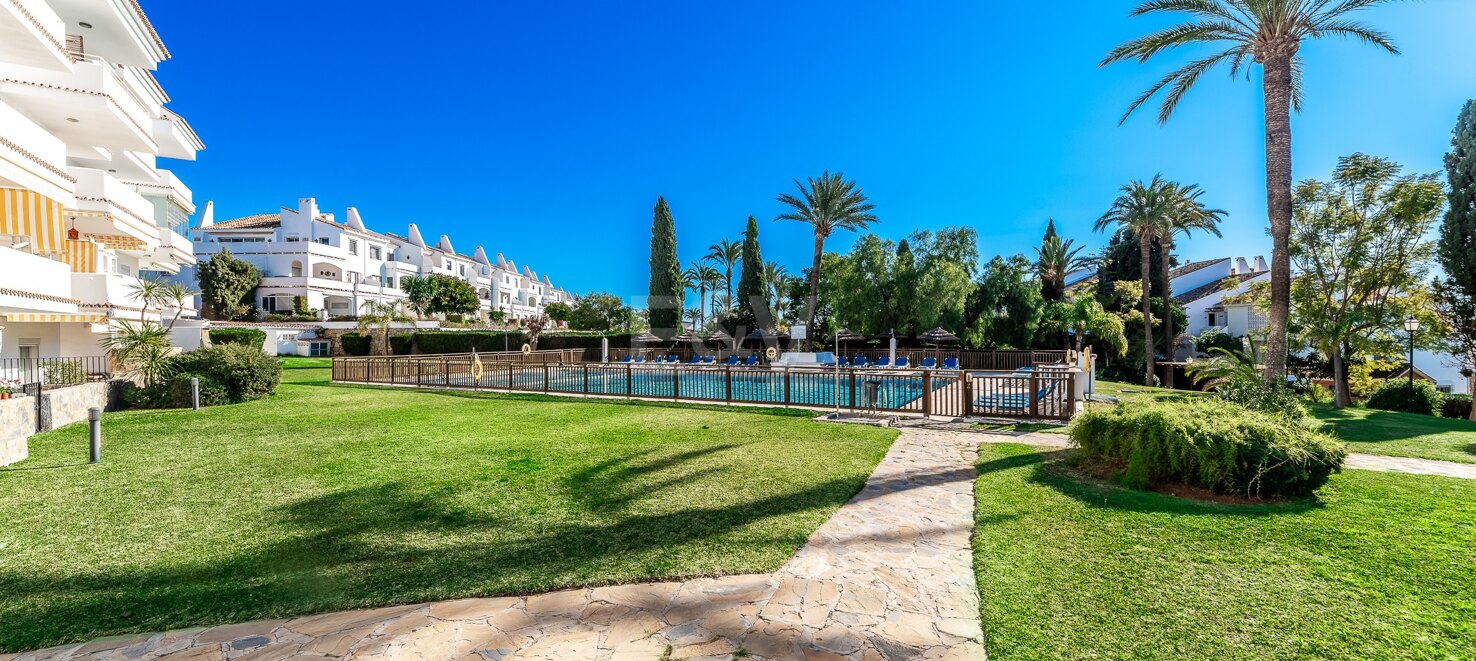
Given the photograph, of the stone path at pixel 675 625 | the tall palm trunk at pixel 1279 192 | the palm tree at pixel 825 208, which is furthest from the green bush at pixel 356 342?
the tall palm trunk at pixel 1279 192

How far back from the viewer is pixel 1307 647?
3074mm

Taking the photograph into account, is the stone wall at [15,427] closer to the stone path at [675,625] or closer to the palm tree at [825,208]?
the stone path at [675,625]

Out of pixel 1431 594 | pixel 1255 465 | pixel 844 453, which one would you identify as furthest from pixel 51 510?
pixel 1255 465

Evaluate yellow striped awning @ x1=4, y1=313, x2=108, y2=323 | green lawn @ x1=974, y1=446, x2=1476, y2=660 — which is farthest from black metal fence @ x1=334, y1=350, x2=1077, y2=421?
yellow striped awning @ x1=4, y1=313, x2=108, y2=323

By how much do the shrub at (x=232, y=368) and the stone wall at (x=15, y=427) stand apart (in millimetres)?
4473

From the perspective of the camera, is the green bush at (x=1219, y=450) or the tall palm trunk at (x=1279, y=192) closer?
the green bush at (x=1219, y=450)

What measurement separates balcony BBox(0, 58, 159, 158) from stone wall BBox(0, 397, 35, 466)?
8.41 meters

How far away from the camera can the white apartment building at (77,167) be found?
10930 millimetres

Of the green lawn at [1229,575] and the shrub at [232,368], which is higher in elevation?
the shrub at [232,368]

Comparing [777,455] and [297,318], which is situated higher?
[297,318]

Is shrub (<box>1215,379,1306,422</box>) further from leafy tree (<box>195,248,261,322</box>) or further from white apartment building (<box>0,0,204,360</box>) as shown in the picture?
leafy tree (<box>195,248,261,322</box>)

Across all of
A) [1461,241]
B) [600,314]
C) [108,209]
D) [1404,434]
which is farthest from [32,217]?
[600,314]

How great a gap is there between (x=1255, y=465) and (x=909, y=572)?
4.32m

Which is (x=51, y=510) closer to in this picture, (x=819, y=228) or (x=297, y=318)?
(x=819, y=228)
